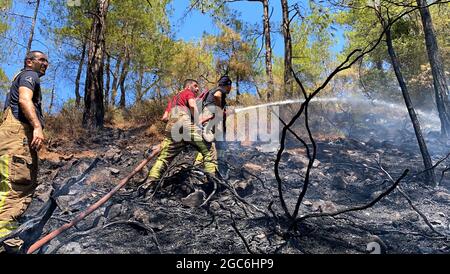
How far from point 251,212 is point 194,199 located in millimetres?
636

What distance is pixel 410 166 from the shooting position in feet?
18.9

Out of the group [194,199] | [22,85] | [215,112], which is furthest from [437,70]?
[22,85]

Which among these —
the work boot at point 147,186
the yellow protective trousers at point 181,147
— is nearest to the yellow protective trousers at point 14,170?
the work boot at point 147,186

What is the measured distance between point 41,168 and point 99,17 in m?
4.37

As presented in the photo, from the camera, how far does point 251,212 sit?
11.1ft

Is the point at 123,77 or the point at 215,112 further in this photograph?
the point at 123,77

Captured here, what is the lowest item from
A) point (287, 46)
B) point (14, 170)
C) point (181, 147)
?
point (14, 170)

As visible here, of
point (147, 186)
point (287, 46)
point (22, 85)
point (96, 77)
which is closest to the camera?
point (22, 85)

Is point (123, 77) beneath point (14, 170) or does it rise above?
above

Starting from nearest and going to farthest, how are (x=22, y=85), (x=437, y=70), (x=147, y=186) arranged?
(x=22, y=85)
(x=147, y=186)
(x=437, y=70)

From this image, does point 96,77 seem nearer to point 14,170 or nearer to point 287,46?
point 287,46

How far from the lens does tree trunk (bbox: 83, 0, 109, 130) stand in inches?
333

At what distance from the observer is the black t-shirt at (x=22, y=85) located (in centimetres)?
272

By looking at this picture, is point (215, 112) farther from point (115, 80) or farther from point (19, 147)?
point (115, 80)
